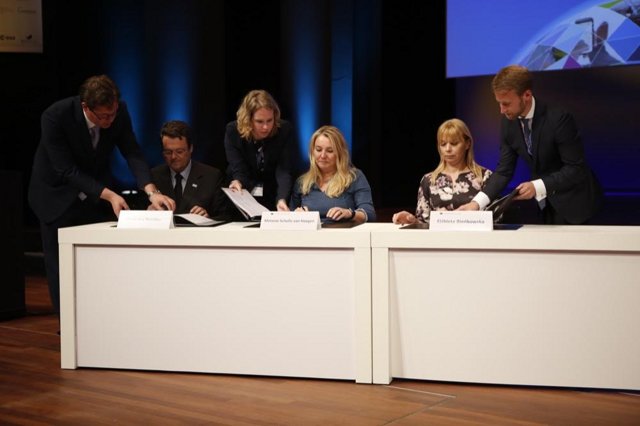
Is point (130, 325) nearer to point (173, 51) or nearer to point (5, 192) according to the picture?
point (5, 192)

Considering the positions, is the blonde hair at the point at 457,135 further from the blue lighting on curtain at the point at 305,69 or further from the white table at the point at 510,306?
the blue lighting on curtain at the point at 305,69

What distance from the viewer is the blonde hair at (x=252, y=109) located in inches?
149

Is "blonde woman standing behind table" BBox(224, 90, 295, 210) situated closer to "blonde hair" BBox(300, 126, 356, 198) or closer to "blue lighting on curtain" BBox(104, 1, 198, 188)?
"blonde hair" BBox(300, 126, 356, 198)

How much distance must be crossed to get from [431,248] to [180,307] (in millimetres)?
988

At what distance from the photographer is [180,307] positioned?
126 inches

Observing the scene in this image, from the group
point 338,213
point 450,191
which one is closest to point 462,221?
point 338,213

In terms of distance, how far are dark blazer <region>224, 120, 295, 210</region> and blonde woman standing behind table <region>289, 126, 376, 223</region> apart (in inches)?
6.7

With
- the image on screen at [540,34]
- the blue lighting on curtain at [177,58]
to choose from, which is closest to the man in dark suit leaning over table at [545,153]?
the image on screen at [540,34]

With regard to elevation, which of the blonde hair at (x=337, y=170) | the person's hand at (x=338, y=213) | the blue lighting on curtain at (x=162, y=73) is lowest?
the person's hand at (x=338, y=213)

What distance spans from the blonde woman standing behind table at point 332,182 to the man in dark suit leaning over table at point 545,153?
1.84ft

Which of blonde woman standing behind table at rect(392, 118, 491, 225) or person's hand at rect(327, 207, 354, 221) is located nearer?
person's hand at rect(327, 207, 354, 221)

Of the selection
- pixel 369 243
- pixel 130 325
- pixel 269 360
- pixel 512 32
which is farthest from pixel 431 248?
pixel 512 32

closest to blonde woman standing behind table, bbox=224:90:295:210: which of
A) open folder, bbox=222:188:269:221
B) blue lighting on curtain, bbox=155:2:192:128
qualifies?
open folder, bbox=222:188:269:221

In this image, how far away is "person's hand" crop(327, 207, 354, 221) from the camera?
334 centimetres
